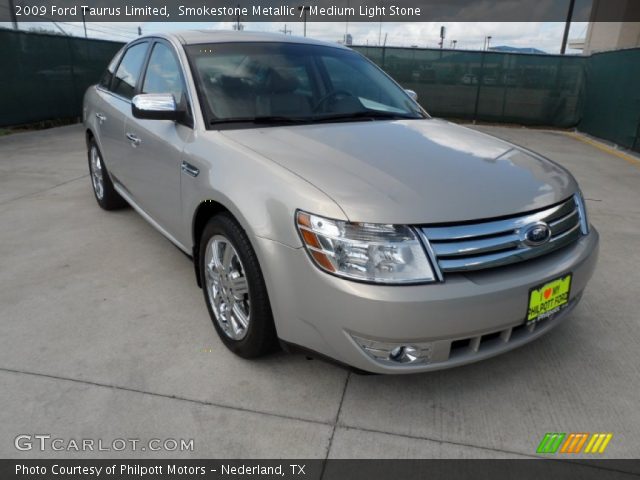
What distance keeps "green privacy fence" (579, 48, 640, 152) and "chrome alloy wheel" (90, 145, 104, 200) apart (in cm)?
873

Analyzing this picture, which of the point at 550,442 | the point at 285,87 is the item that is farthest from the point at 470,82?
the point at 550,442

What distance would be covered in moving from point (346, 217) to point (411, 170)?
0.51 m

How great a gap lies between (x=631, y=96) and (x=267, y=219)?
966 cm

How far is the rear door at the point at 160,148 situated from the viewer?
2.88 m

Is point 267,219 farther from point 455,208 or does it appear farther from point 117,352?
point 117,352

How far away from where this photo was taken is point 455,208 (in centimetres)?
198

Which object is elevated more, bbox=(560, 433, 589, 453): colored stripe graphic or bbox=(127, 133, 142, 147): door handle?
bbox=(127, 133, 142, 147): door handle

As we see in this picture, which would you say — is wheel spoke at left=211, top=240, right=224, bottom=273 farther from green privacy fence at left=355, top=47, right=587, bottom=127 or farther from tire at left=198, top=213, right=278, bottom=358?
green privacy fence at left=355, top=47, right=587, bottom=127

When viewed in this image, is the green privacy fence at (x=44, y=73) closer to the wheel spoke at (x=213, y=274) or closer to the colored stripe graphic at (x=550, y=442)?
the wheel spoke at (x=213, y=274)

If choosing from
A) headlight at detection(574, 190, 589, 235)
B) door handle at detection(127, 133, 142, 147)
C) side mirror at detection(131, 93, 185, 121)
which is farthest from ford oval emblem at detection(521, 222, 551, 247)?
door handle at detection(127, 133, 142, 147)

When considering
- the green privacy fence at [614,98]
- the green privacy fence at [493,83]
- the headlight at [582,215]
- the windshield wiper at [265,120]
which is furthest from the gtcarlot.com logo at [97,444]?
the green privacy fence at [493,83]

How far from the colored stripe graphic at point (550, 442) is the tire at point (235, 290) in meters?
1.22

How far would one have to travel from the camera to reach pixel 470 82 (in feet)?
45.7

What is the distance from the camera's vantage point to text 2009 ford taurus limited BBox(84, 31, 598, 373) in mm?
1907
